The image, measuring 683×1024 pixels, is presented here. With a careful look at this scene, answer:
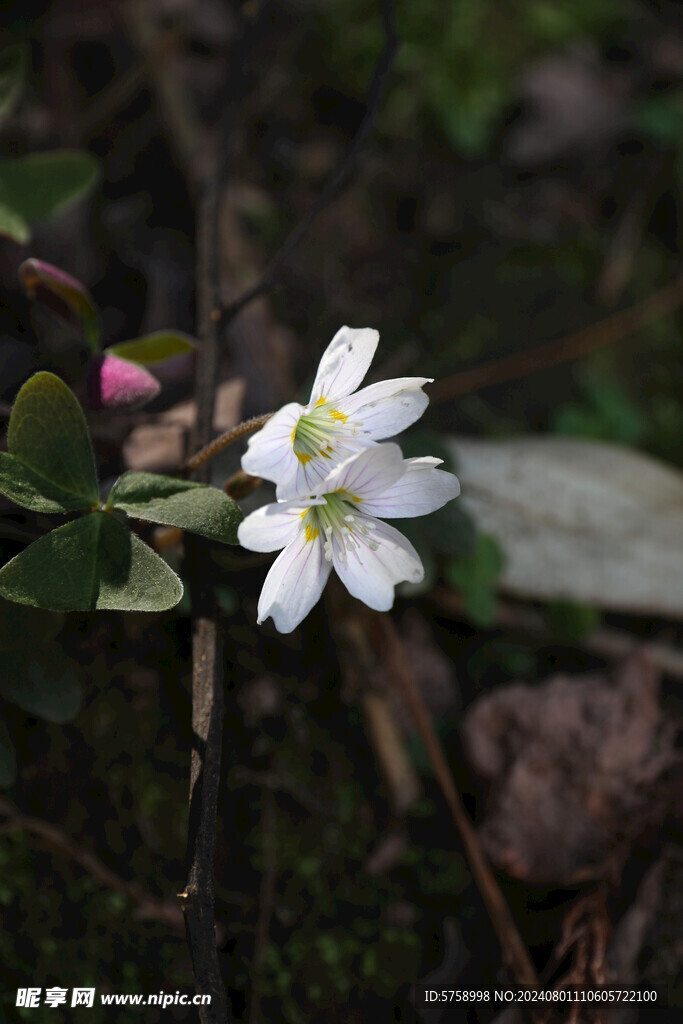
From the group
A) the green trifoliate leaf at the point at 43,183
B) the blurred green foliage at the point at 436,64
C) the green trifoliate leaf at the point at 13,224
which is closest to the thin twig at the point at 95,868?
the green trifoliate leaf at the point at 13,224

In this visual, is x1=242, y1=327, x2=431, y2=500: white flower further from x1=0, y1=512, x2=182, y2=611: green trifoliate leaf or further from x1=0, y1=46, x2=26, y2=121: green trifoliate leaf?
x1=0, y1=46, x2=26, y2=121: green trifoliate leaf

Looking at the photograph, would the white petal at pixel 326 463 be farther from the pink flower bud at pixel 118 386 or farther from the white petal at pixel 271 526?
the pink flower bud at pixel 118 386

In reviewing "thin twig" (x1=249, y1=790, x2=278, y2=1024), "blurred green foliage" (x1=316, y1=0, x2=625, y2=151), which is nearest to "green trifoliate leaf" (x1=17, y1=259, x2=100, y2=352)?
"thin twig" (x1=249, y1=790, x2=278, y2=1024)

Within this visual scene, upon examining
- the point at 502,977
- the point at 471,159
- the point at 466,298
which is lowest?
the point at 502,977

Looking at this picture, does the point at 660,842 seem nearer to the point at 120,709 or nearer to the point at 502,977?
the point at 502,977

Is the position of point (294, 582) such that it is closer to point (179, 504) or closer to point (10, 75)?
point (179, 504)

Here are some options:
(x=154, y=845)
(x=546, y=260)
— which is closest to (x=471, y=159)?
(x=546, y=260)
